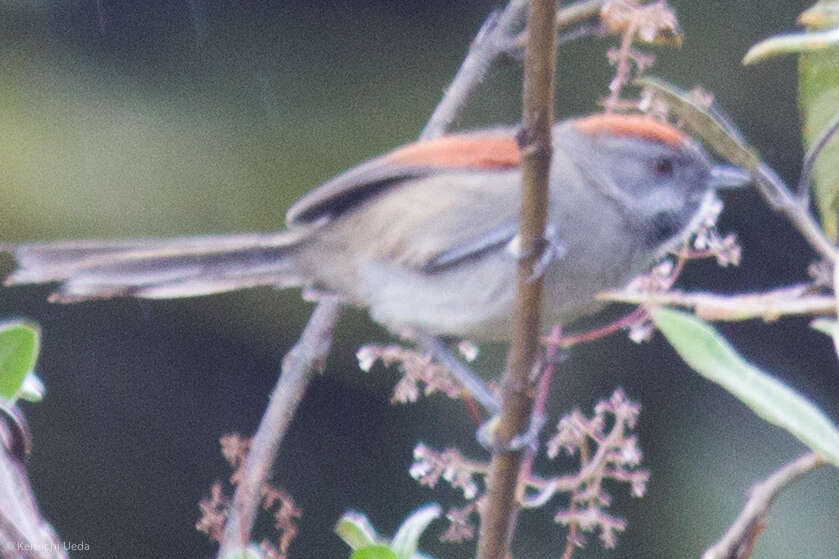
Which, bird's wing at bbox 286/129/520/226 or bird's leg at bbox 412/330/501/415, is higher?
bird's wing at bbox 286/129/520/226

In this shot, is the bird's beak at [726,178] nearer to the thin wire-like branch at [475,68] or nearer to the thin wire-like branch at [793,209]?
the thin wire-like branch at [475,68]

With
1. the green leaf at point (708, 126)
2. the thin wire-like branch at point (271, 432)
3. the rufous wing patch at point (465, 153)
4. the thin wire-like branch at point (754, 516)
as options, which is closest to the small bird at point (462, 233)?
the rufous wing patch at point (465, 153)

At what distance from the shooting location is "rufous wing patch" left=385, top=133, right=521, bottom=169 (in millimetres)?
1021

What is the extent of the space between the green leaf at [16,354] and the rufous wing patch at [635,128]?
544mm

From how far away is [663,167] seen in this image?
1122mm

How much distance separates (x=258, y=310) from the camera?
4.67 feet

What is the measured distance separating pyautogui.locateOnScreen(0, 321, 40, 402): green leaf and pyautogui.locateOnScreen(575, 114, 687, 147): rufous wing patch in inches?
21.4

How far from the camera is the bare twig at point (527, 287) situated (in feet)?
1.80

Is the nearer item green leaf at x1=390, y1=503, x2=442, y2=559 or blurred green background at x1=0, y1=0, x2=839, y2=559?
green leaf at x1=390, y1=503, x2=442, y2=559

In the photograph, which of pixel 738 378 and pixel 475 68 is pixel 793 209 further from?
pixel 475 68

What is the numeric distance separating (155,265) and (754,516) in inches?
21.7

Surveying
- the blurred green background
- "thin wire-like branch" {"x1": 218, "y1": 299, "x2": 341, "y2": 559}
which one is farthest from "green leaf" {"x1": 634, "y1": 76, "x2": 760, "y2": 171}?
the blurred green background

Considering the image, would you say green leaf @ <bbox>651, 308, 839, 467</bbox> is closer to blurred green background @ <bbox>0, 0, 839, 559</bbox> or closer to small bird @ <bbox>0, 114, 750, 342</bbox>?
small bird @ <bbox>0, 114, 750, 342</bbox>

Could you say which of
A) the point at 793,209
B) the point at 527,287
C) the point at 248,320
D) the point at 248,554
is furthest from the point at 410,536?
the point at 248,320
